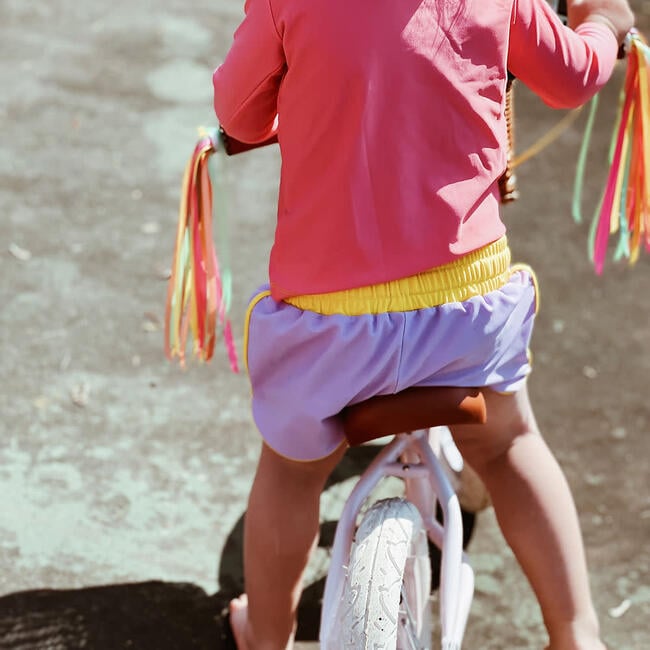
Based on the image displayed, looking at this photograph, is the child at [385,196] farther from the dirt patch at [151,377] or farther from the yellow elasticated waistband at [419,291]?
the dirt patch at [151,377]

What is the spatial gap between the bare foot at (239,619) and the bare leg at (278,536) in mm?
168

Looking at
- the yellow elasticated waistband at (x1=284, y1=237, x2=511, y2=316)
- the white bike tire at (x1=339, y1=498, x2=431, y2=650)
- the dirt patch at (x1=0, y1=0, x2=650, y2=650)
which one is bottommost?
the dirt patch at (x1=0, y1=0, x2=650, y2=650)

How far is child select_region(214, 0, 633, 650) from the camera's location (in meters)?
1.78

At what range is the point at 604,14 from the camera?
216 cm

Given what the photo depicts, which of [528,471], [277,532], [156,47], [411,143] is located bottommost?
[156,47]

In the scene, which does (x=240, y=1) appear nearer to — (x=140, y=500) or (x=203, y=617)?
(x=140, y=500)

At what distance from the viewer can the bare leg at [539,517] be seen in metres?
2.22

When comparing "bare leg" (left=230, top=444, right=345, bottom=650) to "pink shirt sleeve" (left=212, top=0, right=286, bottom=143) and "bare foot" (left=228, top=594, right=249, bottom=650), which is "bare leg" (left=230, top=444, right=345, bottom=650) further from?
"pink shirt sleeve" (left=212, top=0, right=286, bottom=143)

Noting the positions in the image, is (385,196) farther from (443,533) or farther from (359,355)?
(443,533)

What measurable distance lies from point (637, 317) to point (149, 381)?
1.64 m

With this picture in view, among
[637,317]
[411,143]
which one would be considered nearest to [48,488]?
[411,143]

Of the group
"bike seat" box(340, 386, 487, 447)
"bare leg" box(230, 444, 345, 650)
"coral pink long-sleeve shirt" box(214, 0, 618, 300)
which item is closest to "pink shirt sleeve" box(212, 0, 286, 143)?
"coral pink long-sleeve shirt" box(214, 0, 618, 300)

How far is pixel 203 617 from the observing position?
2730mm

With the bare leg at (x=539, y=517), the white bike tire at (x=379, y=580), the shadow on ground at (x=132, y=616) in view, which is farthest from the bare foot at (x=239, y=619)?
the bare leg at (x=539, y=517)
